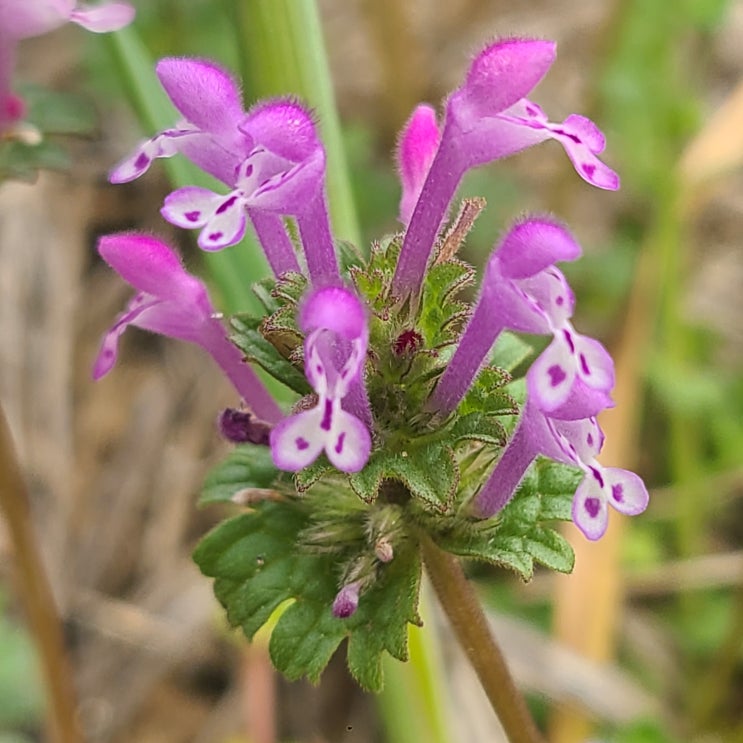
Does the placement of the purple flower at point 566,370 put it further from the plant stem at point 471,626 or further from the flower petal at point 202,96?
the flower petal at point 202,96

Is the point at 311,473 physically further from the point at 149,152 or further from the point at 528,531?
the point at 149,152

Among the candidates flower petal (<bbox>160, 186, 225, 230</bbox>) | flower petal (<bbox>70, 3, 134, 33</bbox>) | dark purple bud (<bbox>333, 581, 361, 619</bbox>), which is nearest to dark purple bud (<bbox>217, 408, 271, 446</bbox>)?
dark purple bud (<bbox>333, 581, 361, 619</bbox>)

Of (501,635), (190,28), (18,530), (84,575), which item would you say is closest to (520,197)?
(190,28)

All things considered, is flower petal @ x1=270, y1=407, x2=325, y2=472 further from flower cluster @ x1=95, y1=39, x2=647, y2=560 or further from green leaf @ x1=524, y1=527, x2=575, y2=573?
green leaf @ x1=524, y1=527, x2=575, y2=573

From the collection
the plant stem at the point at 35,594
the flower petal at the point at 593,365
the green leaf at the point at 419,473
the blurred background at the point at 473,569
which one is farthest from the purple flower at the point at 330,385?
the blurred background at the point at 473,569

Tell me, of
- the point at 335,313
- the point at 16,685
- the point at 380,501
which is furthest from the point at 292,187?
the point at 16,685

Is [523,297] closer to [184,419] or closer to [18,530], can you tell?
[18,530]
